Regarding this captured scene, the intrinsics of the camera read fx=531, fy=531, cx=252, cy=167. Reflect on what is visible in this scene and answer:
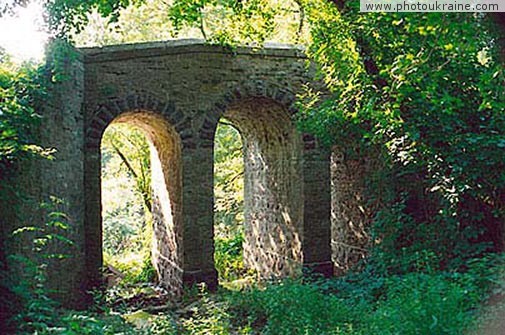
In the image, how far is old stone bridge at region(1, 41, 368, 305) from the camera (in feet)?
26.0

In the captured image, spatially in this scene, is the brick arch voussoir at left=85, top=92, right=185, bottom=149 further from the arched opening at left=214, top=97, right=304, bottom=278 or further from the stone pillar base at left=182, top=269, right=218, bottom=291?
the stone pillar base at left=182, top=269, right=218, bottom=291

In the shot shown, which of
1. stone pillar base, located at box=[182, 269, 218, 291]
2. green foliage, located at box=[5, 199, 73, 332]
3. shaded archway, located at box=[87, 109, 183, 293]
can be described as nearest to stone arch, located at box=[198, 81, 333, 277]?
shaded archway, located at box=[87, 109, 183, 293]

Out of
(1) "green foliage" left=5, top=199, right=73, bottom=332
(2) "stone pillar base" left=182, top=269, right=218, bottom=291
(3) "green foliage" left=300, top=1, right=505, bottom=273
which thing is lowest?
(2) "stone pillar base" left=182, top=269, right=218, bottom=291

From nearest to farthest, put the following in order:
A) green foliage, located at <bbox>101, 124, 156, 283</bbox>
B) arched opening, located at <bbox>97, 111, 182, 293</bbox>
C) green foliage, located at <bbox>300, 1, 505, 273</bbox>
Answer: green foliage, located at <bbox>300, 1, 505, 273</bbox> < arched opening, located at <bbox>97, 111, 182, 293</bbox> < green foliage, located at <bbox>101, 124, 156, 283</bbox>

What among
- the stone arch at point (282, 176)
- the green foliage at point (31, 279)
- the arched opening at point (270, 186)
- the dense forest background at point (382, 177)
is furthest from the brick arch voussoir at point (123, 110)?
the green foliage at point (31, 279)

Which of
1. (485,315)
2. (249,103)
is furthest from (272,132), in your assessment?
(485,315)

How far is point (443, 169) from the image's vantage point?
6.88m

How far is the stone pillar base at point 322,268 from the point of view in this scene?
9.80m

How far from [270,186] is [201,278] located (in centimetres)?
268

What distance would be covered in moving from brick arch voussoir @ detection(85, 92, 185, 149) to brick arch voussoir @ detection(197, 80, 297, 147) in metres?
0.47

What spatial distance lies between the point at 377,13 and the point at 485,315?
11.2 ft

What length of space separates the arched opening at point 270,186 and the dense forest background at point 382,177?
36.6 inches

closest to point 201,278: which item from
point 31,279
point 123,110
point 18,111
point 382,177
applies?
point 123,110

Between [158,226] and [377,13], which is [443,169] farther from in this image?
[158,226]
